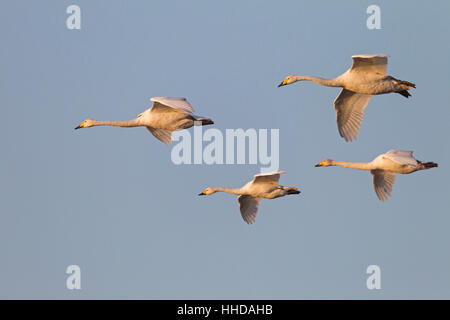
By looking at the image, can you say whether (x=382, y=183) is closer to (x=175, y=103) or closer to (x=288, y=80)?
(x=288, y=80)

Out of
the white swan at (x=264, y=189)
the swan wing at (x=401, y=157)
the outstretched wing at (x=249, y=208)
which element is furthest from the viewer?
the outstretched wing at (x=249, y=208)

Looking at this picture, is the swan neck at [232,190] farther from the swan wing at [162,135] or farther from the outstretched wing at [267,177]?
the swan wing at [162,135]

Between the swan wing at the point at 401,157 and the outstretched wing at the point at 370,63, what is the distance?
258 centimetres

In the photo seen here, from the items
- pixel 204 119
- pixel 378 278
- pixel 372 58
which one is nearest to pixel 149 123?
pixel 204 119

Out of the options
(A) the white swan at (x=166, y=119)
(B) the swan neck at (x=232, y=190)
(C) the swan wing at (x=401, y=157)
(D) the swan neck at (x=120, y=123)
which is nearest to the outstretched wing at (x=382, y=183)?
(C) the swan wing at (x=401, y=157)

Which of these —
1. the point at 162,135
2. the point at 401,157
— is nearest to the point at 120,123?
the point at 162,135

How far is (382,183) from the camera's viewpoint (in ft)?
127

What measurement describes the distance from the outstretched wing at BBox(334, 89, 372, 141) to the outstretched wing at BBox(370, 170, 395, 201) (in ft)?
4.77

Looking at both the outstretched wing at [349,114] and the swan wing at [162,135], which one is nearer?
the swan wing at [162,135]

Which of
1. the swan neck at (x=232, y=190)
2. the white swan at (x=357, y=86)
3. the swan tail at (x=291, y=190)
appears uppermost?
the white swan at (x=357, y=86)

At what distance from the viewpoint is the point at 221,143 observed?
127ft

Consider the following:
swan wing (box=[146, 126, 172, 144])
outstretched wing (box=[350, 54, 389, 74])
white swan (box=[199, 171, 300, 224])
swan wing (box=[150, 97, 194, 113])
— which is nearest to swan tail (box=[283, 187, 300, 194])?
white swan (box=[199, 171, 300, 224])

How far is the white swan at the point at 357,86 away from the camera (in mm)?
36375

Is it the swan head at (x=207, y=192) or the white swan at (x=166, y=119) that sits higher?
the white swan at (x=166, y=119)
